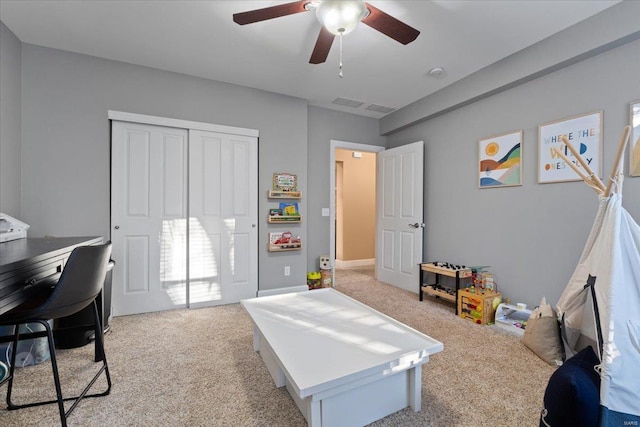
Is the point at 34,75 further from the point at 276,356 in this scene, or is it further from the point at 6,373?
the point at 276,356

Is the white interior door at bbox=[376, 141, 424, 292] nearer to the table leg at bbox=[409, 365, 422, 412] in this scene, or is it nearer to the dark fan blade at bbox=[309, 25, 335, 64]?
the dark fan blade at bbox=[309, 25, 335, 64]

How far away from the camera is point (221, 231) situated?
3.22m

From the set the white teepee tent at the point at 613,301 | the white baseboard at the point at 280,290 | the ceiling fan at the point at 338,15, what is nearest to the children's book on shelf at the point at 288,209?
the white baseboard at the point at 280,290

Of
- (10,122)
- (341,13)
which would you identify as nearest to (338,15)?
(341,13)

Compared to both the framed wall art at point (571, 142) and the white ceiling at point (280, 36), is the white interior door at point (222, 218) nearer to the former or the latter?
the white ceiling at point (280, 36)

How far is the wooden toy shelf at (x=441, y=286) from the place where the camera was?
296 cm

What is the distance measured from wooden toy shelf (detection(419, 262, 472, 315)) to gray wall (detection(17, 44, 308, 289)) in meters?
2.96

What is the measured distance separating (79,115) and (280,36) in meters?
2.05

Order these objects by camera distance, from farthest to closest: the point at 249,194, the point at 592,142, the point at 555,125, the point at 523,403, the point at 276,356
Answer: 1. the point at 249,194
2. the point at 555,125
3. the point at 592,142
4. the point at 523,403
5. the point at 276,356

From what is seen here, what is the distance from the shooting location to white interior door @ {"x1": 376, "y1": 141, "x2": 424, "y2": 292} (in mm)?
3719

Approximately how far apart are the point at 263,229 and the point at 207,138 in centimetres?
123

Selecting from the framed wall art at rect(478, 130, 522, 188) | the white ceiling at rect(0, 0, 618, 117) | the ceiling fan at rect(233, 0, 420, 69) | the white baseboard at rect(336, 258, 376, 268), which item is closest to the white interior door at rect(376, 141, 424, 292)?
the framed wall art at rect(478, 130, 522, 188)

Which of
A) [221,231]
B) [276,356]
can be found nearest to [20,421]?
[276,356]

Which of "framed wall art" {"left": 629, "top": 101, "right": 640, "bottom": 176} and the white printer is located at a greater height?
"framed wall art" {"left": 629, "top": 101, "right": 640, "bottom": 176}
